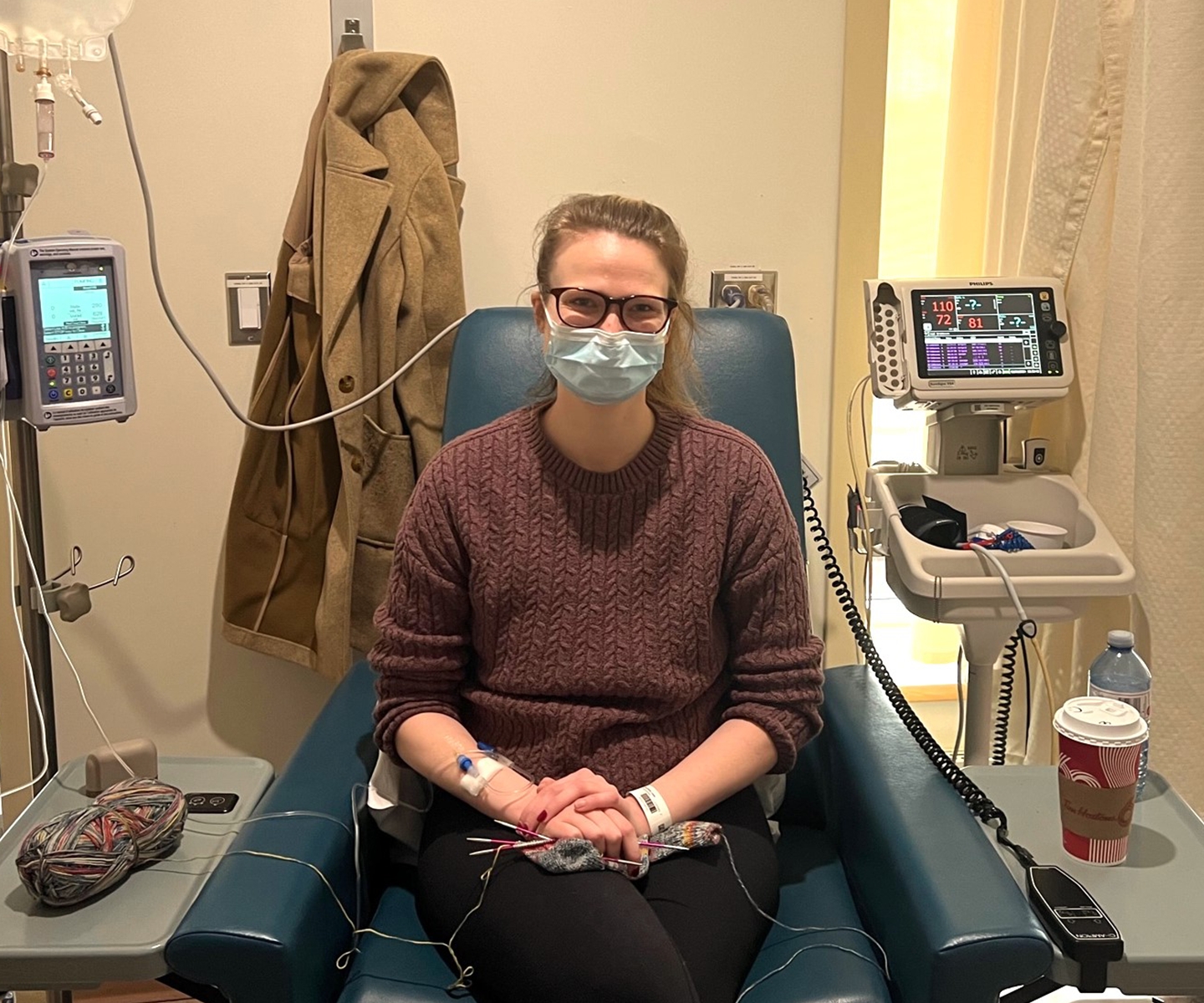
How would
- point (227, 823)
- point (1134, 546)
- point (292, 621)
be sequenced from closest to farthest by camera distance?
point (227, 823) → point (1134, 546) → point (292, 621)

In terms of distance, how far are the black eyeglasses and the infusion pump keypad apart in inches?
20.5

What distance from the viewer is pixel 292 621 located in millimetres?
2006

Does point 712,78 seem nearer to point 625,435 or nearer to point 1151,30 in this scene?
point 1151,30

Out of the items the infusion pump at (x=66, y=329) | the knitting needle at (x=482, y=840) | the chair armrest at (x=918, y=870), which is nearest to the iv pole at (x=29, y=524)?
the infusion pump at (x=66, y=329)

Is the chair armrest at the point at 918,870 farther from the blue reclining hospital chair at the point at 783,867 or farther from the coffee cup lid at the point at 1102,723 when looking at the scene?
the coffee cup lid at the point at 1102,723

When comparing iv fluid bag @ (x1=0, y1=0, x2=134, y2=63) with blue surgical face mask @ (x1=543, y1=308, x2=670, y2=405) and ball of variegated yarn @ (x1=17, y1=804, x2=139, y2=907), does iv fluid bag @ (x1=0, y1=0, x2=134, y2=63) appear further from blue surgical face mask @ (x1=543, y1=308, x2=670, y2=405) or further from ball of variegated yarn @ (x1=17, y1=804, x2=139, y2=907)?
ball of variegated yarn @ (x1=17, y1=804, x2=139, y2=907)

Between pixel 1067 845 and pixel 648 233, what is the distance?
2.70ft

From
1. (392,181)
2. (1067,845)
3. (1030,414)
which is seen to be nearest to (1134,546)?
(1030,414)

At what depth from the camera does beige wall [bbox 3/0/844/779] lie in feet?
6.43

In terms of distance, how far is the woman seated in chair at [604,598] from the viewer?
4.64ft

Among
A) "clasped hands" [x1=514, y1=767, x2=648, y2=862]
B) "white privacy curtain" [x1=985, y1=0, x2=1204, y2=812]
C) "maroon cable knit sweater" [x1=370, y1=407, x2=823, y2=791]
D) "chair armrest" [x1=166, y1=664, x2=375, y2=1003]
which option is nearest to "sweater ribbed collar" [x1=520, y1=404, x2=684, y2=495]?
"maroon cable knit sweater" [x1=370, y1=407, x2=823, y2=791]

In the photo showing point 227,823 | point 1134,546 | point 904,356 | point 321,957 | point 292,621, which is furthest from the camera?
point 292,621

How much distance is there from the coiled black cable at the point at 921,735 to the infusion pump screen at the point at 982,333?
0.27 metres

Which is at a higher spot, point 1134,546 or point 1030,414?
point 1030,414
